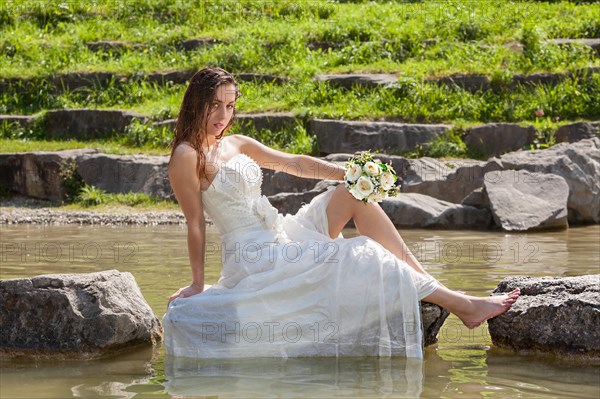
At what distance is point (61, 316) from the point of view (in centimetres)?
567

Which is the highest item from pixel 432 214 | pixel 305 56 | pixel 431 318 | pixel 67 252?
pixel 305 56

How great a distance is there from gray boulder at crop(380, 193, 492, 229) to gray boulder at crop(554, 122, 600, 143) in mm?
2480

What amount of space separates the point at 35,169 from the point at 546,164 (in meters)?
7.21

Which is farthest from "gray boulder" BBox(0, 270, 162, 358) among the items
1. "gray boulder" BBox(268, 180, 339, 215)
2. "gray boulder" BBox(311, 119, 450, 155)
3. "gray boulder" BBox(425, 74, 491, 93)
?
"gray boulder" BBox(425, 74, 491, 93)

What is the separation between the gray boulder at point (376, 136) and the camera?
13969 mm

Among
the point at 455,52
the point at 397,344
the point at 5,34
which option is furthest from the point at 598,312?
the point at 5,34

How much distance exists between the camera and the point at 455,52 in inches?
649

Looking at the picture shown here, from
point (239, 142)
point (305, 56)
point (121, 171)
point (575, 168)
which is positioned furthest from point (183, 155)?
point (305, 56)

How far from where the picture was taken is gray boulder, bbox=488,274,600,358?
5.54 meters

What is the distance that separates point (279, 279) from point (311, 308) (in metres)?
0.25

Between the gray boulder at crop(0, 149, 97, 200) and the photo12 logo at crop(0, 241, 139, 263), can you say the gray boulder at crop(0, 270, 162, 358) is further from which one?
the gray boulder at crop(0, 149, 97, 200)

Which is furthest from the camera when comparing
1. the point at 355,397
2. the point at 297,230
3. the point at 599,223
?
the point at 599,223

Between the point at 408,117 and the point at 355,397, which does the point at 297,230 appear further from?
the point at 408,117

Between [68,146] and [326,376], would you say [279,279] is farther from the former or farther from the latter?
[68,146]
